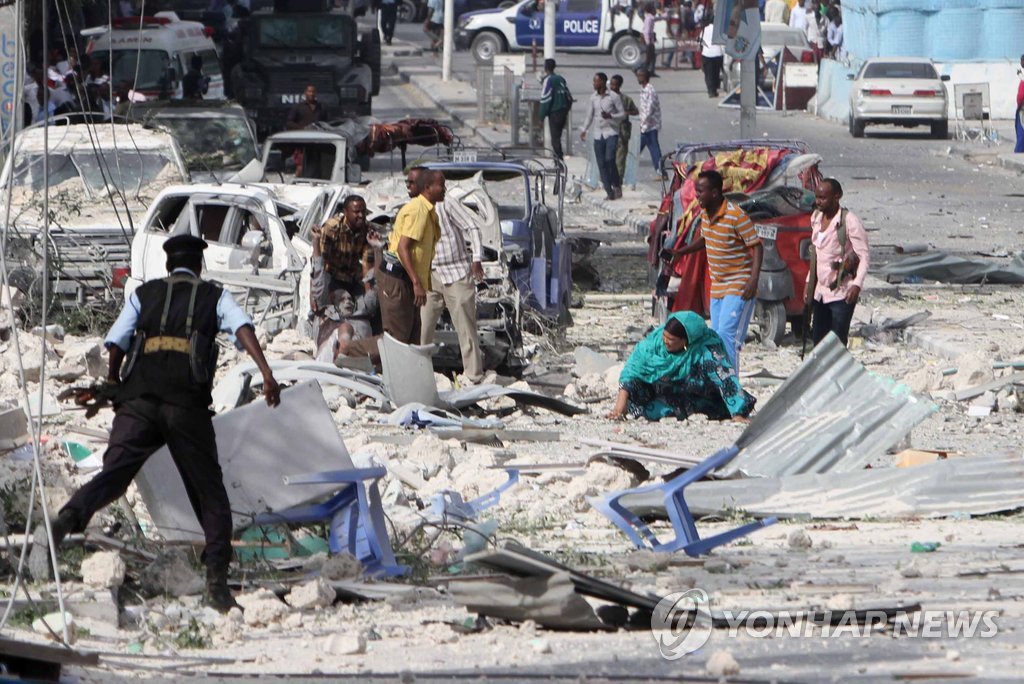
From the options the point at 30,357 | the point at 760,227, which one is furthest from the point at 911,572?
the point at 30,357

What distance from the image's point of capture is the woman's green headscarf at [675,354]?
1111 cm

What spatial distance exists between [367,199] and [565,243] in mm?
1781

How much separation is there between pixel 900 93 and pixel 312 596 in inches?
1126

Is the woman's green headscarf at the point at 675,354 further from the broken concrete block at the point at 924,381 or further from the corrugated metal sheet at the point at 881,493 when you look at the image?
the corrugated metal sheet at the point at 881,493

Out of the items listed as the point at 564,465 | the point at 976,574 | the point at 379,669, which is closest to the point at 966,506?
the point at 976,574

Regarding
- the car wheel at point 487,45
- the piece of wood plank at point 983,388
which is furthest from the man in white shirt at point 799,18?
the piece of wood plank at point 983,388

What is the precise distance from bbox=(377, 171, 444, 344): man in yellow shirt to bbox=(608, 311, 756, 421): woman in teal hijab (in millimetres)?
1882

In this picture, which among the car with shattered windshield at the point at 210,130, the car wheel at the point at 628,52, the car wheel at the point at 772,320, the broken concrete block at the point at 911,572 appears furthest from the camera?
the car wheel at the point at 628,52

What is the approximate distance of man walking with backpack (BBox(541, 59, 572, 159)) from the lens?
2691 cm

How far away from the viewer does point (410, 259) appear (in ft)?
41.0

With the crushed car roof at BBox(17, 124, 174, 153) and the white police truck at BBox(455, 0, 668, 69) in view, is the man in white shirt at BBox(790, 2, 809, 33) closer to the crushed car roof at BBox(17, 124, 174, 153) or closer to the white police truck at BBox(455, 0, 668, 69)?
the white police truck at BBox(455, 0, 668, 69)

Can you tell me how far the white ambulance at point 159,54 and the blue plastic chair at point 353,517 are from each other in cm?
2021

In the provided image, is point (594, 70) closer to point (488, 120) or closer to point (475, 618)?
point (488, 120)

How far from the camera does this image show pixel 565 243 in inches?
626
